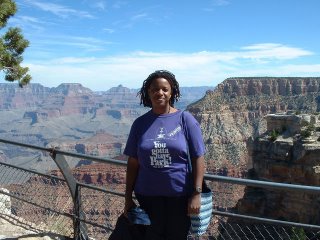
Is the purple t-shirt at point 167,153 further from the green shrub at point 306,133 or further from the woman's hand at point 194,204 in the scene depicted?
the green shrub at point 306,133

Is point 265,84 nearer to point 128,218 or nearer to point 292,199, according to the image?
point 292,199

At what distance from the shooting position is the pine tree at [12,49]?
1104cm

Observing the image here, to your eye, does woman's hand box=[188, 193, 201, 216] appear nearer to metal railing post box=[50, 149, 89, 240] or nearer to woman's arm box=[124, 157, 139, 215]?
woman's arm box=[124, 157, 139, 215]

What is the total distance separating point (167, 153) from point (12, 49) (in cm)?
932

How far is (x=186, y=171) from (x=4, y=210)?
5546 mm

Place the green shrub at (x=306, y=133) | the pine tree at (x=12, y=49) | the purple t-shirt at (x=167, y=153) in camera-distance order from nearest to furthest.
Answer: the purple t-shirt at (x=167, y=153), the pine tree at (x=12, y=49), the green shrub at (x=306, y=133)

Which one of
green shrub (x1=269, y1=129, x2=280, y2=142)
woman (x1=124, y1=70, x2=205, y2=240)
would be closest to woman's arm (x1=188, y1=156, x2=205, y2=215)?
woman (x1=124, y1=70, x2=205, y2=240)

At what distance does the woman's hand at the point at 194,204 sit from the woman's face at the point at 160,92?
0.92 meters

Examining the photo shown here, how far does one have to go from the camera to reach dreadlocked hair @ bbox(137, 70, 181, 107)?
4305mm

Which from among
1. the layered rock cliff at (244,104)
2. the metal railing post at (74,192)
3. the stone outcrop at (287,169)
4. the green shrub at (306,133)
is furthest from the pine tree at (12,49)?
the layered rock cliff at (244,104)

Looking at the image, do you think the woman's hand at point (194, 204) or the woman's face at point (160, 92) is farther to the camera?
the woman's face at point (160, 92)

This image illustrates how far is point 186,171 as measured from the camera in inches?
161

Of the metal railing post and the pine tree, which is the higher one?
the pine tree

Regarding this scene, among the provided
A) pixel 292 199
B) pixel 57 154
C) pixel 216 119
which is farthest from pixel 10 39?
pixel 216 119
